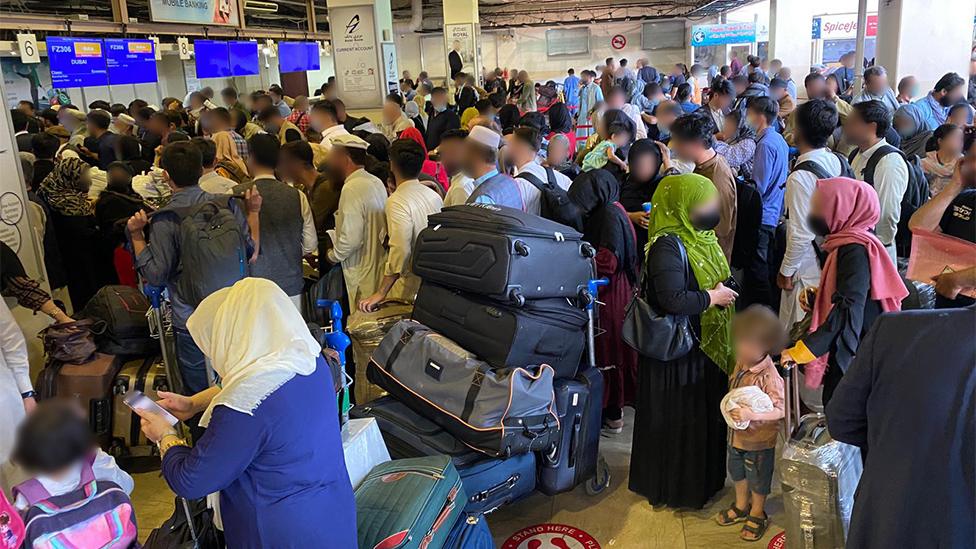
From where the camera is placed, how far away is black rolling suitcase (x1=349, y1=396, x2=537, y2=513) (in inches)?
114

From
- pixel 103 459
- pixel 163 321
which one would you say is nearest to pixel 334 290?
pixel 163 321

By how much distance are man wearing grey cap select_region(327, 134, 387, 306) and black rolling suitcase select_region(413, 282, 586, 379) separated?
1.02m

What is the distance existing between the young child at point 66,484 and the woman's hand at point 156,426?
0.14 metres

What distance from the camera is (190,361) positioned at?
3695mm

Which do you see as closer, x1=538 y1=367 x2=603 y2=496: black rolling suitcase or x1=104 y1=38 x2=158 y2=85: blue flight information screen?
x1=538 y1=367 x2=603 y2=496: black rolling suitcase

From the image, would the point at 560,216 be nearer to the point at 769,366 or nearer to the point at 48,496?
the point at 769,366

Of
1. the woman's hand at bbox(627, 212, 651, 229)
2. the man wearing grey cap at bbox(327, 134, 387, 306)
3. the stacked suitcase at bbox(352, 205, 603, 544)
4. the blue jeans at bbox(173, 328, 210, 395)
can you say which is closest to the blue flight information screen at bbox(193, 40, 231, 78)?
the man wearing grey cap at bbox(327, 134, 387, 306)

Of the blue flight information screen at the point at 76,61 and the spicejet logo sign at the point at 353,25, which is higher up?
the spicejet logo sign at the point at 353,25

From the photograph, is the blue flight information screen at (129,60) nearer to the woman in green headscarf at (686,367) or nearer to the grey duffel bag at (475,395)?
the grey duffel bag at (475,395)

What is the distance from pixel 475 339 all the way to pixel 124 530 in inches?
55.0

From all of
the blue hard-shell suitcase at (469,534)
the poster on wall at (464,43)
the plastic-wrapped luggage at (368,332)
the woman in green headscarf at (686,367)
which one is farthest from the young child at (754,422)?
the poster on wall at (464,43)

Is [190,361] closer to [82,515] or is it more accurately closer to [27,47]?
[82,515]

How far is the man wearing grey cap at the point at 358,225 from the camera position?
4051 millimetres

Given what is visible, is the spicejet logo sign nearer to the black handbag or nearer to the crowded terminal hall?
the crowded terminal hall
